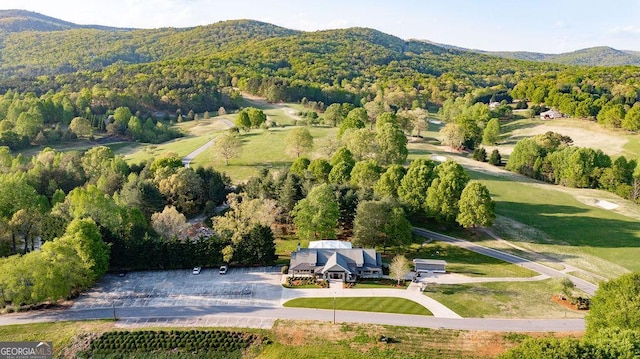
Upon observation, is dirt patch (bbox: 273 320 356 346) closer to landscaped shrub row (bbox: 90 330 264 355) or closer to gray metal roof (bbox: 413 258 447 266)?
landscaped shrub row (bbox: 90 330 264 355)

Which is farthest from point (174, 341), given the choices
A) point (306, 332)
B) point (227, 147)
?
point (227, 147)

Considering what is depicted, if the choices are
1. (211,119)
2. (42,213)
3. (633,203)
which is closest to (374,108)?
(211,119)

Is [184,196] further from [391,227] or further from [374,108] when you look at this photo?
[374,108]

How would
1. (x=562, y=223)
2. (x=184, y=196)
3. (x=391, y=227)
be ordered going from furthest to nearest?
(x=184, y=196), (x=562, y=223), (x=391, y=227)

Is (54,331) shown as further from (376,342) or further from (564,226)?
(564,226)

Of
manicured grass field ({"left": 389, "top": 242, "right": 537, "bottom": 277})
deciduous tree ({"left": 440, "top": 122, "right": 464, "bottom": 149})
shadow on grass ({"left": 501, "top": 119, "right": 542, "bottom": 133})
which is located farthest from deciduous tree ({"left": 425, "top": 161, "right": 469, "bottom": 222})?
shadow on grass ({"left": 501, "top": 119, "right": 542, "bottom": 133})
